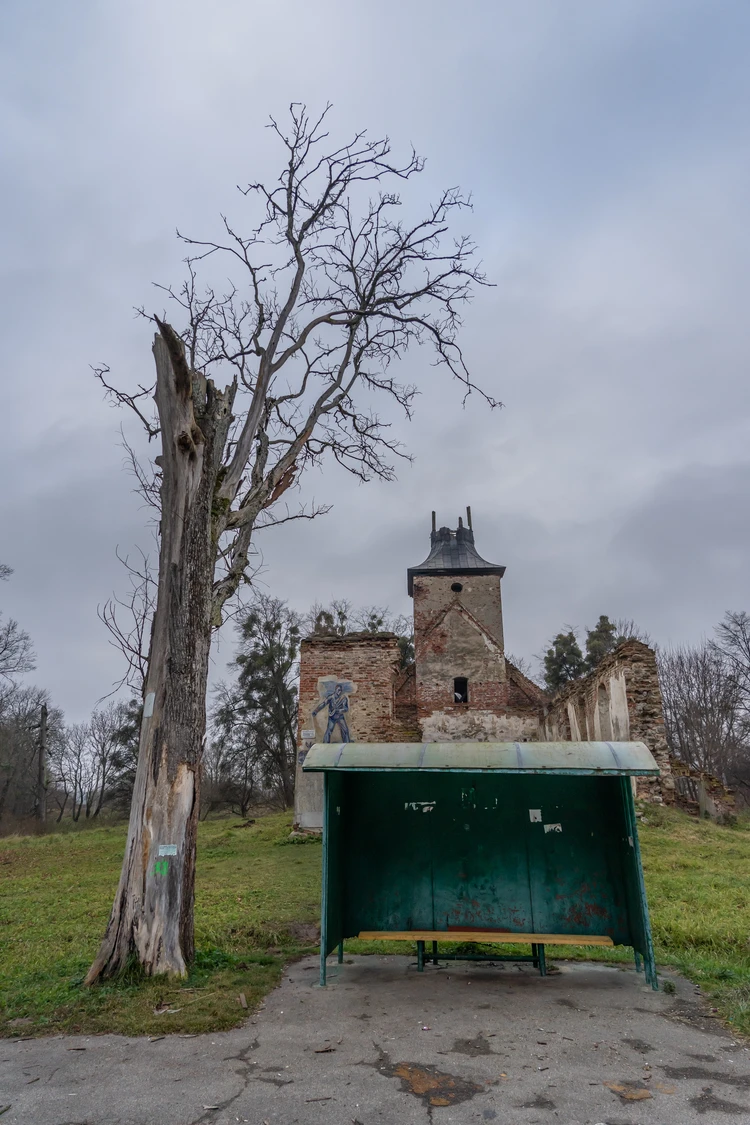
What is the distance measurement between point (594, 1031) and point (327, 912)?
7.95ft

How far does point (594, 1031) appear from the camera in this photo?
4.81 m

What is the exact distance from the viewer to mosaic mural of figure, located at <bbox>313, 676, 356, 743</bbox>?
1831cm

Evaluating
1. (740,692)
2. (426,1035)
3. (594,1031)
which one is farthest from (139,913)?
(740,692)

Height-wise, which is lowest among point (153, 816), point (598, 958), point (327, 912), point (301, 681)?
point (598, 958)

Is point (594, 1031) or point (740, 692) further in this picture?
point (740, 692)

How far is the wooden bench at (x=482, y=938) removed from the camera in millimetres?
6121

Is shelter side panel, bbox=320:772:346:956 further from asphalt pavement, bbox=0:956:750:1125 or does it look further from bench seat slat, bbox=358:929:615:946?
asphalt pavement, bbox=0:956:750:1125

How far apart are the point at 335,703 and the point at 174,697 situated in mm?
12212

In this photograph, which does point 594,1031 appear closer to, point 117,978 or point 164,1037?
point 164,1037

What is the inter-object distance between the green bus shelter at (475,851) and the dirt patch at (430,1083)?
203cm

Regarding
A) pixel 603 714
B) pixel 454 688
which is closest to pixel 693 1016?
pixel 603 714

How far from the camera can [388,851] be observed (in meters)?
7.15

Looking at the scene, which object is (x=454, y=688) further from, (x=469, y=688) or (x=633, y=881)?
(x=633, y=881)

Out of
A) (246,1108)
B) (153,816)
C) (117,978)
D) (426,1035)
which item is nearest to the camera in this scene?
(246,1108)
